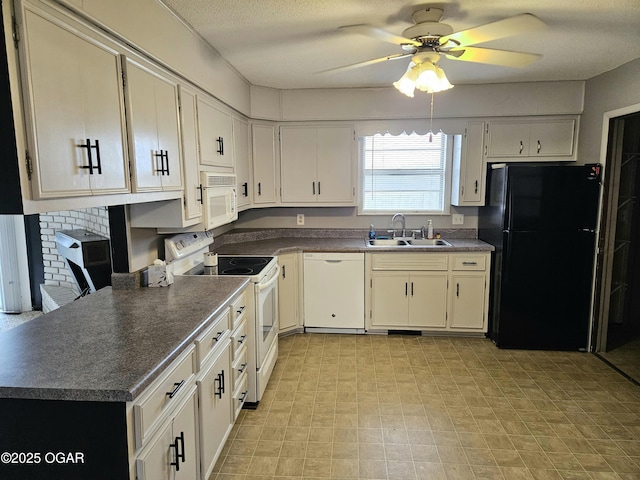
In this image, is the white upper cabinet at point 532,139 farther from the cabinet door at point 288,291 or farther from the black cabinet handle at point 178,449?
the black cabinet handle at point 178,449

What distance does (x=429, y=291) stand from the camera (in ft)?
12.8

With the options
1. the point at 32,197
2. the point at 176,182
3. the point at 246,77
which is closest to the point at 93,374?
the point at 32,197

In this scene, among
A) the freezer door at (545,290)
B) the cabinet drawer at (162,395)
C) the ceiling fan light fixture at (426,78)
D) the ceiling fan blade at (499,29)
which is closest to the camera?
the cabinet drawer at (162,395)

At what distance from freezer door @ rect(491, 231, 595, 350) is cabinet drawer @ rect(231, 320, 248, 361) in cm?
233

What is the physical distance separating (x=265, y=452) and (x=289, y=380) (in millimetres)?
831

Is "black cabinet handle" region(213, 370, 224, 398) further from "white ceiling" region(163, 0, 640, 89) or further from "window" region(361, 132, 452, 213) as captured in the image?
"window" region(361, 132, 452, 213)

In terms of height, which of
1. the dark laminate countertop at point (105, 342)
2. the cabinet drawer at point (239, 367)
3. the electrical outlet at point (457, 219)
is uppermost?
the electrical outlet at point (457, 219)

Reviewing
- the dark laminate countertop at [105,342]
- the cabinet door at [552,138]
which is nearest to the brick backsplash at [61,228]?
the dark laminate countertop at [105,342]

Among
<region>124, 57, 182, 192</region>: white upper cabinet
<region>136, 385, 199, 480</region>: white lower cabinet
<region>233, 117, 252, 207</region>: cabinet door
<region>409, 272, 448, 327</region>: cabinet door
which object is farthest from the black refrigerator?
<region>136, 385, 199, 480</region>: white lower cabinet

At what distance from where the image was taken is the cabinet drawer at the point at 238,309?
7.80ft

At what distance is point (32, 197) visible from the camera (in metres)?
1.26

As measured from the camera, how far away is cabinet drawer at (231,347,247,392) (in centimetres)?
240

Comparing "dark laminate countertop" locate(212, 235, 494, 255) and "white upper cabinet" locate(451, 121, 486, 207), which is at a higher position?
"white upper cabinet" locate(451, 121, 486, 207)

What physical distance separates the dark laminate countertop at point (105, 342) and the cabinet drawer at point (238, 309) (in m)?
0.13
